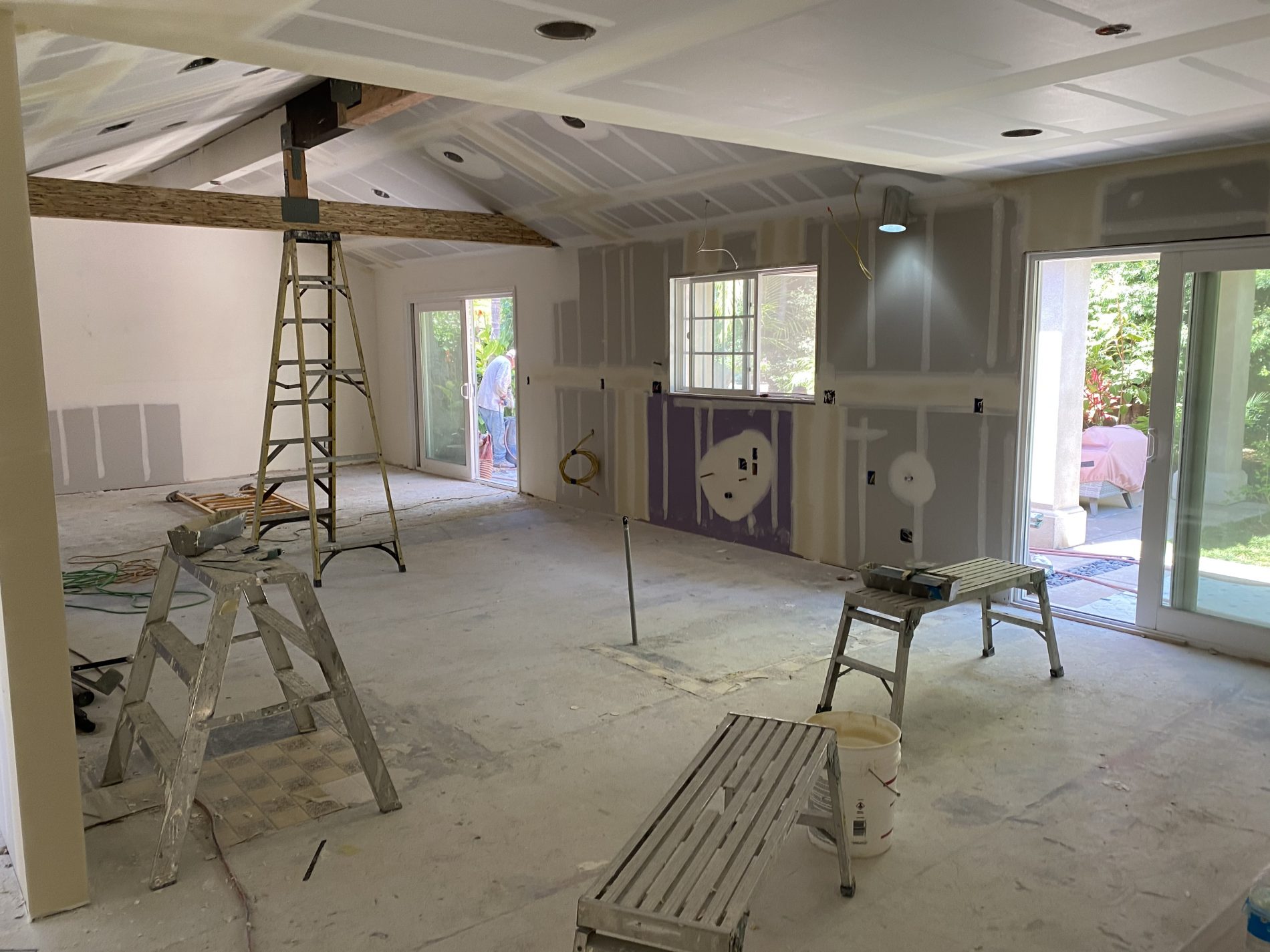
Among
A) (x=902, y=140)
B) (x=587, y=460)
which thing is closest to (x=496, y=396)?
(x=587, y=460)

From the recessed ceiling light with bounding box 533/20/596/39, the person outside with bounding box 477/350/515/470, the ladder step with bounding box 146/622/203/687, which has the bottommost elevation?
the ladder step with bounding box 146/622/203/687

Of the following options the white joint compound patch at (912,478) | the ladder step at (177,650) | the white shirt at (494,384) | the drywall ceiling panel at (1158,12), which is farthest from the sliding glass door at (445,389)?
the drywall ceiling panel at (1158,12)

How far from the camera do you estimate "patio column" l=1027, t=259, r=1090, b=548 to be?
670cm

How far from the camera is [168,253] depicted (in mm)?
9688

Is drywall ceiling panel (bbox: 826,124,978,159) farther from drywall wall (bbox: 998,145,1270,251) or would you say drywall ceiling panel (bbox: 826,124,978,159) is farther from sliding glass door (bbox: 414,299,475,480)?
sliding glass door (bbox: 414,299,475,480)

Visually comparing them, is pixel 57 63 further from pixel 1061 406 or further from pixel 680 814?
pixel 1061 406

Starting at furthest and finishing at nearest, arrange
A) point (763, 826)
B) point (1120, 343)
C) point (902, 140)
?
point (1120, 343) < point (902, 140) < point (763, 826)

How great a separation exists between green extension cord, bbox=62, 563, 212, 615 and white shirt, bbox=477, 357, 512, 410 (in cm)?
459

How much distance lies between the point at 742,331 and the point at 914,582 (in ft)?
11.2

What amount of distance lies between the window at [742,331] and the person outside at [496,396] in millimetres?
3403

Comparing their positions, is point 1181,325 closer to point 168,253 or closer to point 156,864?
point 156,864

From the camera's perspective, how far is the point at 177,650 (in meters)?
3.03

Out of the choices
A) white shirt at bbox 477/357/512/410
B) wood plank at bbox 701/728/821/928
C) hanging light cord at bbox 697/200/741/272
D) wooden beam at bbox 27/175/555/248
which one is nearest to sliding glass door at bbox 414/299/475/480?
white shirt at bbox 477/357/512/410

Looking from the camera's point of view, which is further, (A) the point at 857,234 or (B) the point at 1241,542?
(A) the point at 857,234
